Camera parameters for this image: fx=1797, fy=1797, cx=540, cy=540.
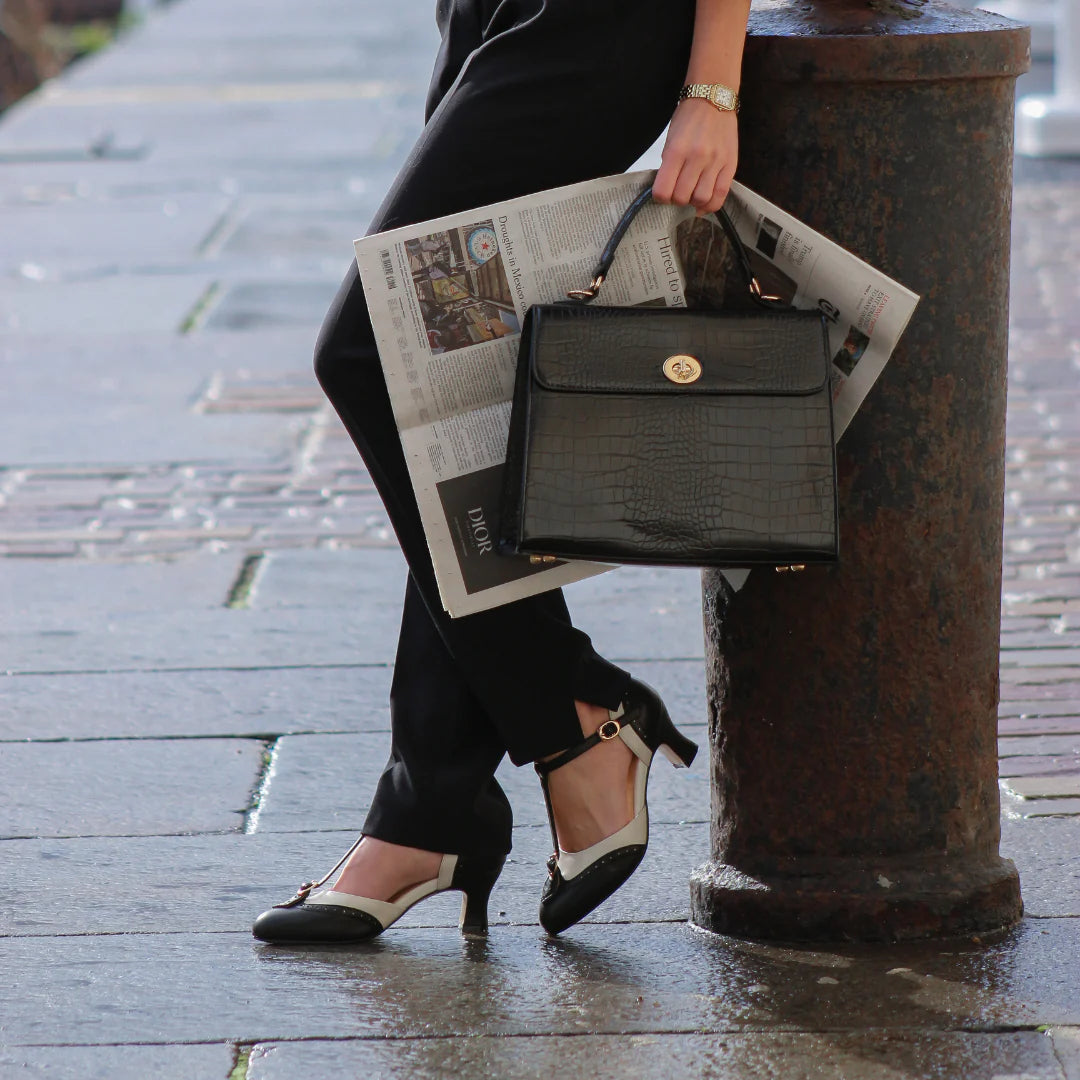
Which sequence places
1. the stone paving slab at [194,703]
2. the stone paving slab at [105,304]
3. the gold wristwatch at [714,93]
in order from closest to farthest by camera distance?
the gold wristwatch at [714,93] → the stone paving slab at [194,703] → the stone paving slab at [105,304]

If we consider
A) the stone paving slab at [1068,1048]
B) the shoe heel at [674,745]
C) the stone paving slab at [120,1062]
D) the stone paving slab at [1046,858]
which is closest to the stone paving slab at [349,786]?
the shoe heel at [674,745]

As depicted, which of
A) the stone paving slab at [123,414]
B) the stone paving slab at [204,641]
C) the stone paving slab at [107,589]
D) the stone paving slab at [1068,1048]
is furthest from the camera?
the stone paving slab at [123,414]

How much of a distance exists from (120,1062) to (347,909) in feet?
1.44

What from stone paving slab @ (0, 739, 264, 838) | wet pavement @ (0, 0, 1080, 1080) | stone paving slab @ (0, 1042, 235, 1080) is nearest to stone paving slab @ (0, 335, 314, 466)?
wet pavement @ (0, 0, 1080, 1080)

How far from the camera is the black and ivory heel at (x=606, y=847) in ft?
8.21

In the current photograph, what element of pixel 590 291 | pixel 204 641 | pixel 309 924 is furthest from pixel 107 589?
pixel 590 291

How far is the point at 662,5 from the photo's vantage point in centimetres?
226

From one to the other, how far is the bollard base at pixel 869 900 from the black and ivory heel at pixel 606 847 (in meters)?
0.15

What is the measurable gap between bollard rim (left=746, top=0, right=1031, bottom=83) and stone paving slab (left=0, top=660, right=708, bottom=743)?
1.47 metres

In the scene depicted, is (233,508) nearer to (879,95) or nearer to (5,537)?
(5,537)

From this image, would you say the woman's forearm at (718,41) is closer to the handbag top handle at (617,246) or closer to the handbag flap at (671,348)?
the handbag top handle at (617,246)

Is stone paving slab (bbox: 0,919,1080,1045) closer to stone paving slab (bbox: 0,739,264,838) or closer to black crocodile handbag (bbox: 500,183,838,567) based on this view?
stone paving slab (bbox: 0,739,264,838)

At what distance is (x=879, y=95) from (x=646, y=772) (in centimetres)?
98

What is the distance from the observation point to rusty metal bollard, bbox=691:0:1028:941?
7.45 ft
